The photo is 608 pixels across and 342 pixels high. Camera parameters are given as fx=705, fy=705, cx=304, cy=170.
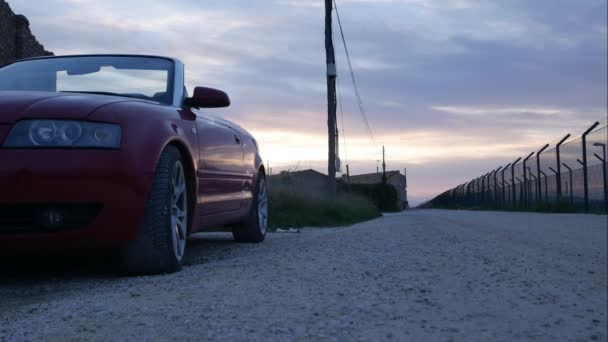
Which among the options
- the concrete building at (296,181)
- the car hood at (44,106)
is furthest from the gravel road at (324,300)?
the concrete building at (296,181)

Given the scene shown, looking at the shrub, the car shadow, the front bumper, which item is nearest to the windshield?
the car shadow

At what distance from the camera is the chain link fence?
664 inches

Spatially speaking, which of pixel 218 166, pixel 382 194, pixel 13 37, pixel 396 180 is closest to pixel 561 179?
pixel 13 37

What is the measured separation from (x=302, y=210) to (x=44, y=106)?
31.8 ft

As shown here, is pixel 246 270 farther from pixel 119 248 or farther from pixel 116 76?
pixel 116 76

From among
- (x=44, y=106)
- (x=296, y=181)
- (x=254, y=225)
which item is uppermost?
(x=296, y=181)

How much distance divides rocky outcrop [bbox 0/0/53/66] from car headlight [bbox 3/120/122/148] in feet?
32.8

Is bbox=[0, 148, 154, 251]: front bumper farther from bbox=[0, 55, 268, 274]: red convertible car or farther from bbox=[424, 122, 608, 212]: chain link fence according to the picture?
bbox=[424, 122, 608, 212]: chain link fence

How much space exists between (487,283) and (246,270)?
3.98ft

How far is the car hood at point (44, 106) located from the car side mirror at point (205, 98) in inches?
45.4

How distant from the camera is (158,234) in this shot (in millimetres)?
3824

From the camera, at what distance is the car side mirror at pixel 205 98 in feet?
16.2

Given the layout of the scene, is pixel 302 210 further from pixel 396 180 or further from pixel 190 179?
pixel 396 180

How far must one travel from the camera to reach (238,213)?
5926 mm
